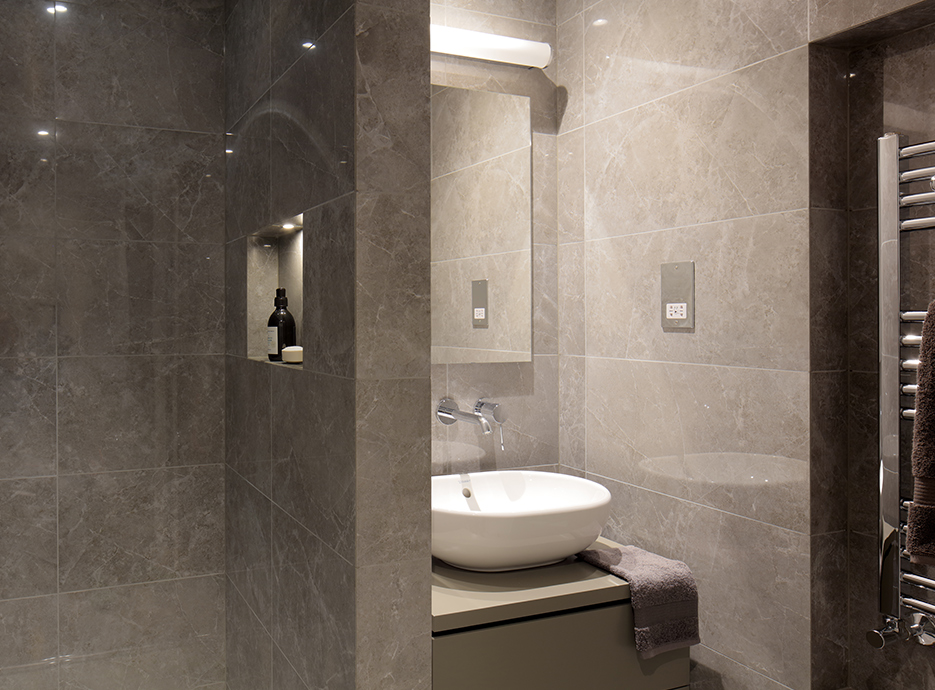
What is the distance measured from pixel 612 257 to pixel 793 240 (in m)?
0.63

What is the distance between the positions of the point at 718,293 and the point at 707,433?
0.36 m

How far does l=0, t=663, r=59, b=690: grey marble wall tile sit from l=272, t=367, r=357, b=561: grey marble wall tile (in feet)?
3.07

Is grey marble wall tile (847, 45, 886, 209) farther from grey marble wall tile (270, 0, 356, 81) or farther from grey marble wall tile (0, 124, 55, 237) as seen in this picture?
grey marble wall tile (0, 124, 55, 237)

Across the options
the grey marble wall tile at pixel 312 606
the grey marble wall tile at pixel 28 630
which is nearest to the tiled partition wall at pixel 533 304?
the grey marble wall tile at pixel 312 606

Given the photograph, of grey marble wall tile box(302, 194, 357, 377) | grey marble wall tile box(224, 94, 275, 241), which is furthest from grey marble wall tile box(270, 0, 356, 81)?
grey marble wall tile box(302, 194, 357, 377)

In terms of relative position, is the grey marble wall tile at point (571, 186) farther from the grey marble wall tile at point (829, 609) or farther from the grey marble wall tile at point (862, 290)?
the grey marble wall tile at point (829, 609)

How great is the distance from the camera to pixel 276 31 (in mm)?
1688

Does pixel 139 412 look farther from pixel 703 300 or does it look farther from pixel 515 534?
pixel 703 300

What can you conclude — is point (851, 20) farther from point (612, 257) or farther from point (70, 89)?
A: point (70, 89)

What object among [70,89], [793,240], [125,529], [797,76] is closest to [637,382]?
[793,240]

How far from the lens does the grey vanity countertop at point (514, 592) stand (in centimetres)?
150

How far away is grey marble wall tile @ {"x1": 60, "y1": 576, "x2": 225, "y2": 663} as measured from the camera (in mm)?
2053

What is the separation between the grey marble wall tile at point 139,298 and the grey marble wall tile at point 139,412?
A: 5 centimetres

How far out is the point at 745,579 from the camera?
5.73ft
